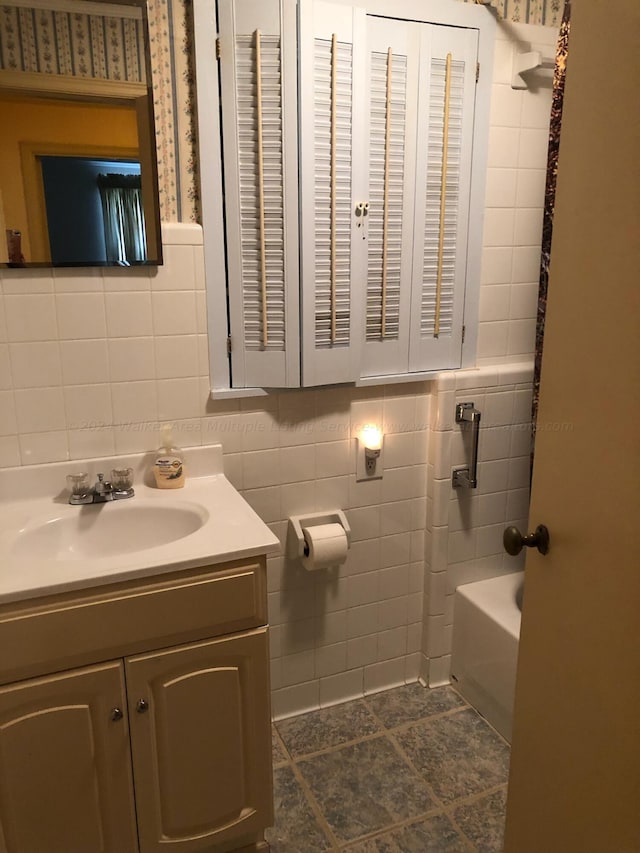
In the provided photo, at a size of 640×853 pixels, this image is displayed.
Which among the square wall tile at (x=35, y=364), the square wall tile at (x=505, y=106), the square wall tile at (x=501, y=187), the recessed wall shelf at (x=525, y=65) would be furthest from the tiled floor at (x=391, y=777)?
the recessed wall shelf at (x=525, y=65)

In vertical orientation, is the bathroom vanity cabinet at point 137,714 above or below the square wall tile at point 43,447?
below

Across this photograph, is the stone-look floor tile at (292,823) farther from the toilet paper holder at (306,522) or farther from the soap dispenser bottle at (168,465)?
the soap dispenser bottle at (168,465)

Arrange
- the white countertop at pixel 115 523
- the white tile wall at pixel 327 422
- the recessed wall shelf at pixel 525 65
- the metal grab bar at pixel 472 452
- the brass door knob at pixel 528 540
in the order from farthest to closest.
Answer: the metal grab bar at pixel 472 452, the recessed wall shelf at pixel 525 65, the white tile wall at pixel 327 422, the white countertop at pixel 115 523, the brass door knob at pixel 528 540

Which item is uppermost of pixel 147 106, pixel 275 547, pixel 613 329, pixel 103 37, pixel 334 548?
pixel 103 37

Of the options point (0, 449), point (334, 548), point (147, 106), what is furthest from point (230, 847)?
point (147, 106)

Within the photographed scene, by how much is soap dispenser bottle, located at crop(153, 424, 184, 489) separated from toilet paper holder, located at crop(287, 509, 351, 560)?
1.35 ft

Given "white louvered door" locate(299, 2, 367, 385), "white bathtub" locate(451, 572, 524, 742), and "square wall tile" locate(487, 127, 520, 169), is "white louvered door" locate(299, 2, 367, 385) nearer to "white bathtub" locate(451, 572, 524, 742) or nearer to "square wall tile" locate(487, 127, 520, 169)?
"square wall tile" locate(487, 127, 520, 169)

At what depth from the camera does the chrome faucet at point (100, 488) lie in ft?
5.57

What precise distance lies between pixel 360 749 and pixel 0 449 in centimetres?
138

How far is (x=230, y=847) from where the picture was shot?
5.46ft

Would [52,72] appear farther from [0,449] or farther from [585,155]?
[585,155]

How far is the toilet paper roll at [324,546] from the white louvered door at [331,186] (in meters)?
0.45

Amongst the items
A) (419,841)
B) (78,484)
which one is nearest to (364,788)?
(419,841)

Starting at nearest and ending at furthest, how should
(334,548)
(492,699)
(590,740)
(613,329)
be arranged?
(613,329) → (590,740) → (334,548) → (492,699)
